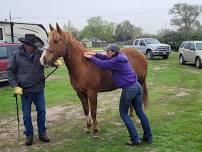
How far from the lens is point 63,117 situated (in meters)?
9.57

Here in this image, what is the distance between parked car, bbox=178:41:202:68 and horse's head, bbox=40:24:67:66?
17.9 meters

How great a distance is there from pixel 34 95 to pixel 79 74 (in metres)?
0.91

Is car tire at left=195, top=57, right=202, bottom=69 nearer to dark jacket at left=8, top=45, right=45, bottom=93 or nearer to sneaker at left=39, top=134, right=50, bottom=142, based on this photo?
sneaker at left=39, top=134, right=50, bottom=142

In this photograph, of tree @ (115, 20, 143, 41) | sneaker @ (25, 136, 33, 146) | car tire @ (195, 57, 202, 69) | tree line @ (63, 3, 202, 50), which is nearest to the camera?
sneaker @ (25, 136, 33, 146)

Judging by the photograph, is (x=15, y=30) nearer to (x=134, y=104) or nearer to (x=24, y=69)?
(x=24, y=69)

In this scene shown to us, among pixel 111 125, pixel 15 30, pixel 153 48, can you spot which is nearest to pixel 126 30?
pixel 153 48

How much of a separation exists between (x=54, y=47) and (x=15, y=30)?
18.6 m

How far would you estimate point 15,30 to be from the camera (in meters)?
24.9

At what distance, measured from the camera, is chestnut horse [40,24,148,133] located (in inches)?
274

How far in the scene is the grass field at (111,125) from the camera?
684 centimetres

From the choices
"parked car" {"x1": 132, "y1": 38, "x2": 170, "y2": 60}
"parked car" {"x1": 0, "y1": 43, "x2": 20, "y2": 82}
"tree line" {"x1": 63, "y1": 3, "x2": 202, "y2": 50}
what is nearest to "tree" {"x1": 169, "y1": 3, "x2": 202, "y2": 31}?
"tree line" {"x1": 63, "y1": 3, "x2": 202, "y2": 50}

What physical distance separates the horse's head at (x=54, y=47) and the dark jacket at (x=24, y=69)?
28 cm

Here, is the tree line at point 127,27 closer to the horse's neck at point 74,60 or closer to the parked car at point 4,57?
the parked car at point 4,57

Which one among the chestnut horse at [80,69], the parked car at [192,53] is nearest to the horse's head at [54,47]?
the chestnut horse at [80,69]
